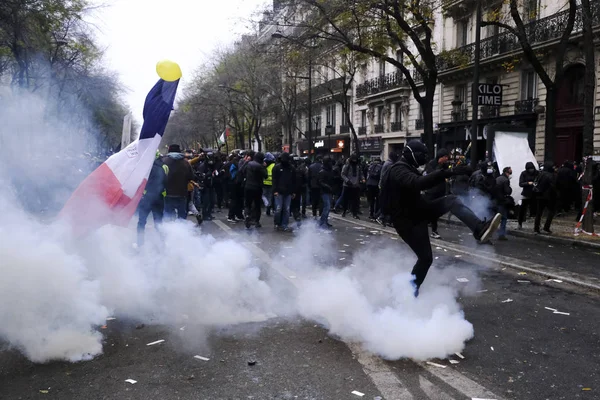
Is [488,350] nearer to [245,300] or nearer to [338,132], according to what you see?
[245,300]

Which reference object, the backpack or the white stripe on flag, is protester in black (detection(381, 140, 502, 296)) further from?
the white stripe on flag

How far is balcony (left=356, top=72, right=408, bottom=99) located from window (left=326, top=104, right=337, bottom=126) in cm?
502

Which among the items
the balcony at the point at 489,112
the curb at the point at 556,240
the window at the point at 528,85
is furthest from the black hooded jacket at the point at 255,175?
the balcony at the point at 489,112

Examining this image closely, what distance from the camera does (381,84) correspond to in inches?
1485

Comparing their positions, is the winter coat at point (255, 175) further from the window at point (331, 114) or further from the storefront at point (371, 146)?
the window at point (331, 114)

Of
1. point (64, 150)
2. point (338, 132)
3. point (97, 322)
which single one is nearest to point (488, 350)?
point (97, 322)

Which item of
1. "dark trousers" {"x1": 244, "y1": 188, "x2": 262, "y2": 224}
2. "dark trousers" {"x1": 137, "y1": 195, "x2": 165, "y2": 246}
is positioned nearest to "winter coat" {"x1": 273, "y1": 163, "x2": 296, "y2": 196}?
"dark trousers" {"x1": 244, "y1": 188, "x2": 262, "y2": 224}

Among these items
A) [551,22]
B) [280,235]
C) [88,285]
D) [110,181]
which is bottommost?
[280,235]

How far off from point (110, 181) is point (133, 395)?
229cm

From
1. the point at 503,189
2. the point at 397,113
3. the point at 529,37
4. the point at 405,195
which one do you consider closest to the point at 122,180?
the point at 405,195

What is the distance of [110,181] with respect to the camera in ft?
17.1

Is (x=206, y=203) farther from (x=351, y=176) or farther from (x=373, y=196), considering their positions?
(x=373, y=196)

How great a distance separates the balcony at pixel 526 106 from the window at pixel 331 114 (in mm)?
22214

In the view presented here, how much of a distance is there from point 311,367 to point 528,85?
24553mm
